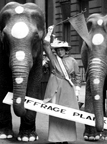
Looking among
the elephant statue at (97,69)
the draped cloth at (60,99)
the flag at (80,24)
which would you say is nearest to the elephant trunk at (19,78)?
the draped cloth at (60,99)

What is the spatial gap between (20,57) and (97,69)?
57.3 inches

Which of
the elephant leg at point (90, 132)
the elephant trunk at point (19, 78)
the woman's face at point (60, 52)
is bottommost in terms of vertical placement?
the elephant leg at point (90, 132)

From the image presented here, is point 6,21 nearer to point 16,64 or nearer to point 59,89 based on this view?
point 16,64

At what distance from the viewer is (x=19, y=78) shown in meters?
7.76

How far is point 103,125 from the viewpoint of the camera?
7.71m

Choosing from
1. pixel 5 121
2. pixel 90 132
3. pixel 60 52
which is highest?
pixel 60 52

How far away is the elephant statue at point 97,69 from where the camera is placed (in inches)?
303

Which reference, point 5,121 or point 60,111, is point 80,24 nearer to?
point 60,111

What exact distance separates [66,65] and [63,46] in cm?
39

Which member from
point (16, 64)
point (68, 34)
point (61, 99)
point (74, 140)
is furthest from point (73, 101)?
point (68, 34)

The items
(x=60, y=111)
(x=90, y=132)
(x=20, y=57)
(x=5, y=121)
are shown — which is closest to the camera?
(x=20, y=57)

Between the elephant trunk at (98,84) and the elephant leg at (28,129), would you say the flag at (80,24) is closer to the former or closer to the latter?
the elephant trunk at (98,84)

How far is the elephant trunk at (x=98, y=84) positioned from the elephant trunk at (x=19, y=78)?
1217mm

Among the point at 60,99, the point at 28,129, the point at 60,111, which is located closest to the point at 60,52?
the point at 60,99
